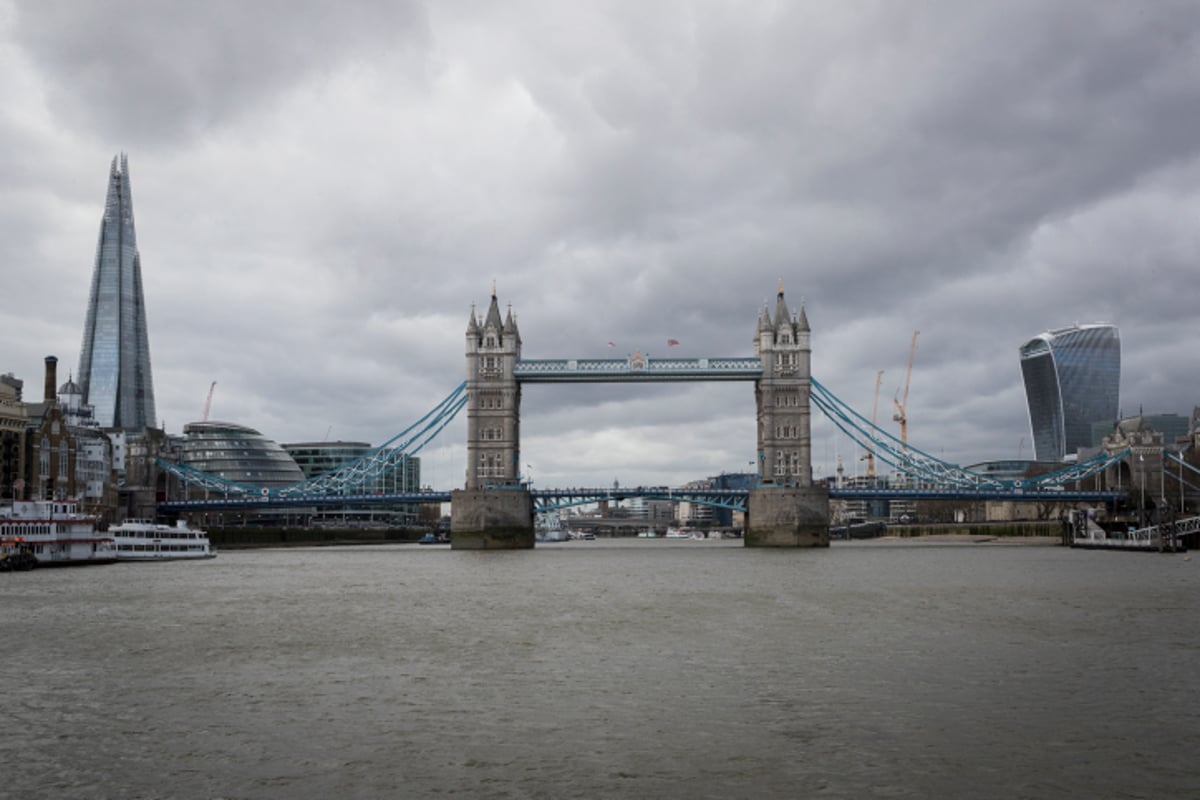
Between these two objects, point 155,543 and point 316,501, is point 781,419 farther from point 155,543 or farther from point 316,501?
point 155,543

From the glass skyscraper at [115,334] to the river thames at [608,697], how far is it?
136 m

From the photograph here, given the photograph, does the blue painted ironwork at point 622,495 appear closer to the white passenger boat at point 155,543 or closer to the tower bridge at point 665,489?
the tower bridge at point 665,489

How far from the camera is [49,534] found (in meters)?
61.7

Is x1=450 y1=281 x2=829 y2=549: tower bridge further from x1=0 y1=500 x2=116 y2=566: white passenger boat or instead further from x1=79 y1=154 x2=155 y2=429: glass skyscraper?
x1=79 y1=154 x2=155 y2=429: glass skyscraper

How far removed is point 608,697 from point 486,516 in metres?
66.5

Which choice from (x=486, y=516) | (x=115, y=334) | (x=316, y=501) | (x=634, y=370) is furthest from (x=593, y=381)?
(x=115, y=334)

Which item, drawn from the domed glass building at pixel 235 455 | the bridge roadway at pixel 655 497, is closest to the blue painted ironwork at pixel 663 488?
the bridge roadway at pixel 655 497

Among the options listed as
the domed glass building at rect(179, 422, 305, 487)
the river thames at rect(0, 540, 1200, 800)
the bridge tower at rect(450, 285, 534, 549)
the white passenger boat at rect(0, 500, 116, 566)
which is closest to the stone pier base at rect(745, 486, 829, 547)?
the bridge tower at rect(450, 285, 534, 549)

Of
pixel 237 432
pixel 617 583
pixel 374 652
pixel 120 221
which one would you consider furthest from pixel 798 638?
pixel 120 221

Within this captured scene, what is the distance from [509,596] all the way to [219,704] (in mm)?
22055

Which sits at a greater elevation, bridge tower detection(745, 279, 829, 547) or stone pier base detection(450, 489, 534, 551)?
bridge tower detection(745, 279, 829, 547)

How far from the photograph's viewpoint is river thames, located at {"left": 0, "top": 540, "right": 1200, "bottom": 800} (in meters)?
14.1

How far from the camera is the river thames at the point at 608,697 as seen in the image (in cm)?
1408

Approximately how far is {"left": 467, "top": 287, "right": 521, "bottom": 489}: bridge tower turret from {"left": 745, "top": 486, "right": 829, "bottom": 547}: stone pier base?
2083 cm
